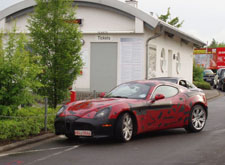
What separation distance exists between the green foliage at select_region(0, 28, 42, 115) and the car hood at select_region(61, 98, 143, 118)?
1.22 meters

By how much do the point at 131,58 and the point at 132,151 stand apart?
1457 centimetres

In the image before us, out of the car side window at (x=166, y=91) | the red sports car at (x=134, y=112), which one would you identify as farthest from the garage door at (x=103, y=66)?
the car side window at (x=166, y=91)

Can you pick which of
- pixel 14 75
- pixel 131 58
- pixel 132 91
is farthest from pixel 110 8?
pixel 14 75

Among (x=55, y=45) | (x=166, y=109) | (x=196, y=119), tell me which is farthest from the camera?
(x=55, y=45)

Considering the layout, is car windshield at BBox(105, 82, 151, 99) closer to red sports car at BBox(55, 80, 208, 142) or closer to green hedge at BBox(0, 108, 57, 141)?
red sports car at BBox(55, 80, 208, 142)

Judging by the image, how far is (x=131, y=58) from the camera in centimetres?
2281

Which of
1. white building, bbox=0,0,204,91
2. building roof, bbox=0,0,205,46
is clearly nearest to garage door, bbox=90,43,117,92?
white building, bbox=0,0,204,91

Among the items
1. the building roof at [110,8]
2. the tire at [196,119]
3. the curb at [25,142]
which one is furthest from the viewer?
the building roof at [110,8]

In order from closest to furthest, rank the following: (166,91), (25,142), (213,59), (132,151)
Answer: (132,151) → (25,142) → (166,91) → (213,59)

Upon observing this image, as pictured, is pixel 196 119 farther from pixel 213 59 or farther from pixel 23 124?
pixel 213 59

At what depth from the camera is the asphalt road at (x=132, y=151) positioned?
7531 millimetres

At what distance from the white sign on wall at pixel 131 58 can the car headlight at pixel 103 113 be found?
13380 millimetres

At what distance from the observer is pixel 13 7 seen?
24.2 metres

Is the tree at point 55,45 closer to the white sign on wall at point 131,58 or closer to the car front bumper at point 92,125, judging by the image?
the car front bumper at point 92,125
